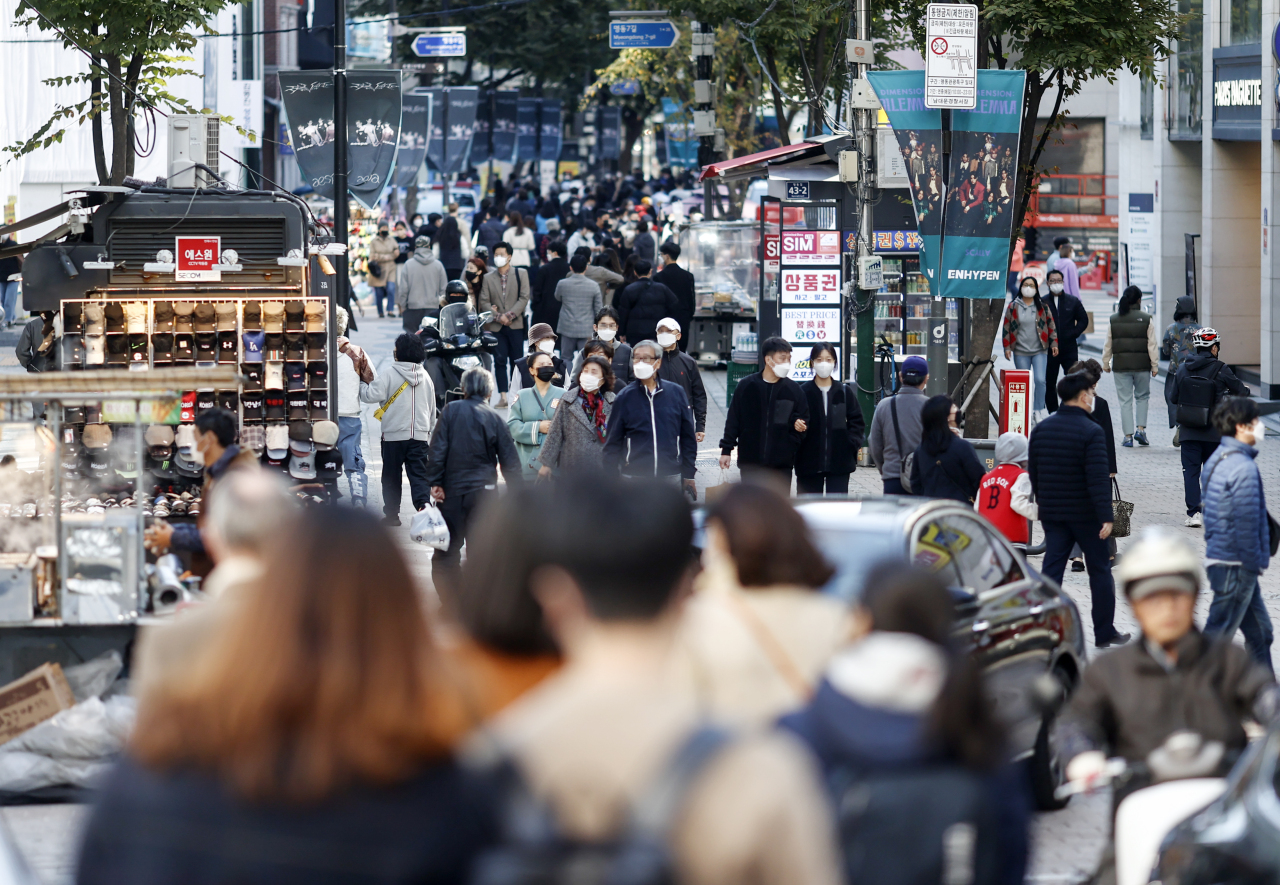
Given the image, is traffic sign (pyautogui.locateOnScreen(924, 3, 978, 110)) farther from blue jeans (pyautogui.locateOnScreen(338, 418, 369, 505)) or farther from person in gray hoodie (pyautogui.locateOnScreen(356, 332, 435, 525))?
blue jeans (pyautogui.locateOnScreen(338, 418, 369, 505))

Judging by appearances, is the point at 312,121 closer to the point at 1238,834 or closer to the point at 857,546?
the point at 857,546

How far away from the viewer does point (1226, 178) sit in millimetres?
24906

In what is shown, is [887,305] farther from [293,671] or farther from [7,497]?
[293,671]

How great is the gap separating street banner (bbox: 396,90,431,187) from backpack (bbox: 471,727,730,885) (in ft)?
75.1

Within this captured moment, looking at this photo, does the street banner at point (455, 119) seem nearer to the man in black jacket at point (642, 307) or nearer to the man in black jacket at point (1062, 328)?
the man in black jacket at point (642, 307)

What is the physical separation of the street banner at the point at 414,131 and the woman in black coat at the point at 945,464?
15.4 metres

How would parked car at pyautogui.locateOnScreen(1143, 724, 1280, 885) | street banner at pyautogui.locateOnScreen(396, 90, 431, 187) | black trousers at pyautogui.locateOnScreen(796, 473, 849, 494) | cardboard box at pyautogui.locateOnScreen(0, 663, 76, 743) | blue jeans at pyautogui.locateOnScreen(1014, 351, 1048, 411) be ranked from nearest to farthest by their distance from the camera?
1. parked car at pyautogui.locateOnScreen(1143, 724, 1280, 885)
2. cardboard box at pyautogui.locateOnScreen(0, 663, 76, 743)
3. black trousers at pyautogui.locateOnScreen(796, 473, 849, 494)
4. blue jeans at pyautogui.locateOnScreen(1014, 351, 1048, 411)
5. street banner at pyautogui.locateOnScreen(396, 90, 431, 187)

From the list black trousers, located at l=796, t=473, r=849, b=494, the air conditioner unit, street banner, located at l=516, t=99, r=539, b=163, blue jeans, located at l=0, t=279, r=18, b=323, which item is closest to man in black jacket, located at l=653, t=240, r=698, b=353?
the air conditioner unit

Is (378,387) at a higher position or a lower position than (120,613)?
higher

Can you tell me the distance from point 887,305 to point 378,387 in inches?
264

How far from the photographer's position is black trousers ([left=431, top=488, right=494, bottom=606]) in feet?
36.4

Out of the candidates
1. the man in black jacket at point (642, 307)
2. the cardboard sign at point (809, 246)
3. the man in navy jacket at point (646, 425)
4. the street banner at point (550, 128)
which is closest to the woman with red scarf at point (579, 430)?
the man in navy jacket at point (646, 425)

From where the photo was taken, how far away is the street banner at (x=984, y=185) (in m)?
15.1

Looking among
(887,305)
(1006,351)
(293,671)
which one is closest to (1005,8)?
(887,305)
